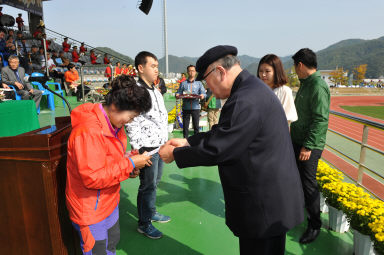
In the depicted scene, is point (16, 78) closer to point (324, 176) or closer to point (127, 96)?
point (127, 96)

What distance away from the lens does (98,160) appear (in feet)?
4.43

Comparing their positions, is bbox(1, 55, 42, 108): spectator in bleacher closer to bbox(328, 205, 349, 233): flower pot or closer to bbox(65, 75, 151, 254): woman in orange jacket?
bbox(65, 75, 151, 254): woman in orange jacket

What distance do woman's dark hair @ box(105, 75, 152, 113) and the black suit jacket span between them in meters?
0.40

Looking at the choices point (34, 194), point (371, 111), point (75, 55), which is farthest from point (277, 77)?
point (371, 111)

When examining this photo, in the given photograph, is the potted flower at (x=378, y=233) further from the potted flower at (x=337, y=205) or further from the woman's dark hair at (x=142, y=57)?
the woman's dark hair at (x=142, y=57)

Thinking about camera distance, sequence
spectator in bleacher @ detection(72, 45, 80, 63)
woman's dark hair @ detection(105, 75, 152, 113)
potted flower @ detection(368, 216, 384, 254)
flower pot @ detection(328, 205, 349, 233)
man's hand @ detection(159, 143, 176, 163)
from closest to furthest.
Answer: woman's dark hair @ detection(105, 75, 152, 113)
man's hand @ detection(159, 143, 176, 163)
potted flower @ detection(368, 216, 384, 254)
flower pot @ detection(328, 205, 349, 233)
spectator in bleacher @ detection(72, 45, 80, 63)

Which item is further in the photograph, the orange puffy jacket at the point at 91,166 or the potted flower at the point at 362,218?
the potted flower at the point at 362,218

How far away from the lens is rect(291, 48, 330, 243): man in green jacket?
7.54 ft

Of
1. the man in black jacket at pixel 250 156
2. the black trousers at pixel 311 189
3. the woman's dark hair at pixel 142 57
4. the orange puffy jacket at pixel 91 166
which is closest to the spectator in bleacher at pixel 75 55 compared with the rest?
the woman's dark hair at pixel 142 57

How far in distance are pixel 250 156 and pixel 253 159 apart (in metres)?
0.02

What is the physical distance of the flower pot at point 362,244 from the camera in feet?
6.74

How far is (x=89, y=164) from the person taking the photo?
51.9 inches

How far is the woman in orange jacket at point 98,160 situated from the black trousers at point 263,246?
2.82 ft

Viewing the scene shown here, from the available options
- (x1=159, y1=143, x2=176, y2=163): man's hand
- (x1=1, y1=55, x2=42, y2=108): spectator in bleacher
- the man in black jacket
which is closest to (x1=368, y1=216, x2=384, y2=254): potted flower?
the man in black jacket
